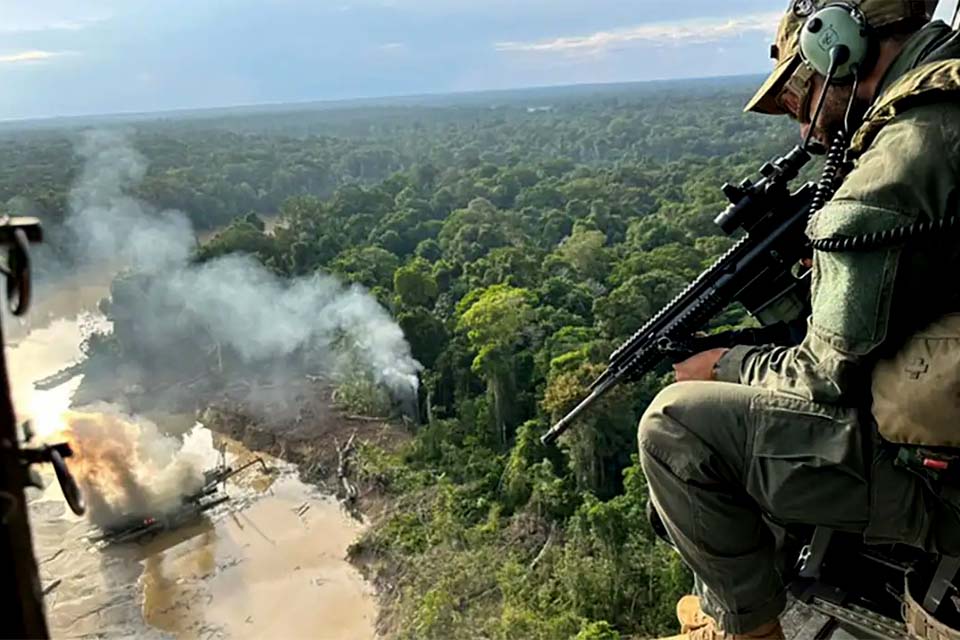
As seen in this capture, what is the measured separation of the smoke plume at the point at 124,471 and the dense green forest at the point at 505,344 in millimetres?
2995

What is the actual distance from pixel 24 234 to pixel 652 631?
27.7 feet

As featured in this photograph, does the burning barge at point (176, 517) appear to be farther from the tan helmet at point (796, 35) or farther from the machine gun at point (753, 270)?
the tan helmet at point (796, 35)

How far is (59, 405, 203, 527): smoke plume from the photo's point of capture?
43.0 ft

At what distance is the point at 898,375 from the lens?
5.13 feet

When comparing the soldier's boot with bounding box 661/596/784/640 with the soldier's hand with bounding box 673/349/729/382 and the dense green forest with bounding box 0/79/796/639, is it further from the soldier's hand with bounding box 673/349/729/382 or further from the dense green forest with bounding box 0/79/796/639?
the dense green forest with bounding box 0/79/796/639

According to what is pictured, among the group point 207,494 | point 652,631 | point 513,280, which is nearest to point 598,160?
point 513,280

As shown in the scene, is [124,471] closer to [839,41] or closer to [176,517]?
[176,517]

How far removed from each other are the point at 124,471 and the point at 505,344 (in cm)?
606

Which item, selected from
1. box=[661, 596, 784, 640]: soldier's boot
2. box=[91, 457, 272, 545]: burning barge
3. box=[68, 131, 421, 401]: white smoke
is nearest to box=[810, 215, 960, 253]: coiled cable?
box=[661, 596, 784, 640]: soldier's boot

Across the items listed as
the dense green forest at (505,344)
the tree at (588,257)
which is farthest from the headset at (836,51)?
the tree at (588,257)

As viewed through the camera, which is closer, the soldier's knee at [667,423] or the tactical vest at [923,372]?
the tactical vest at [923,372]

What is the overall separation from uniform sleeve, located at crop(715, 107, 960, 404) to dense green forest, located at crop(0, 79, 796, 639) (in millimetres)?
6320

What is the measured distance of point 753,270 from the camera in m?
2.17

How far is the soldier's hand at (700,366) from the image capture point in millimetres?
1986
